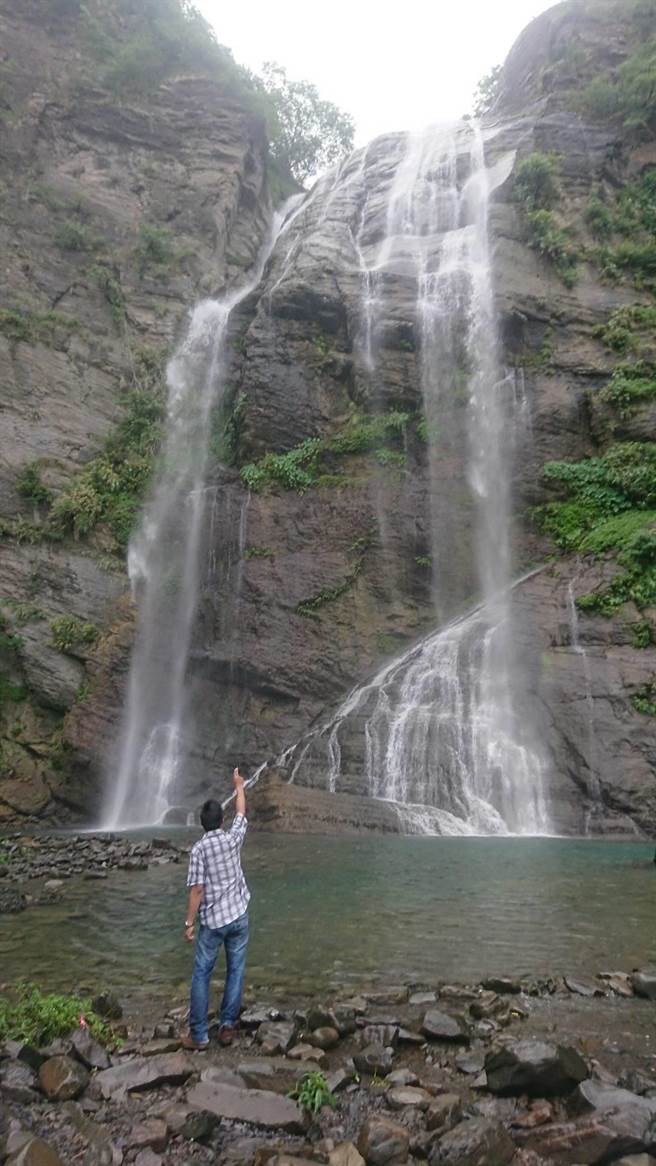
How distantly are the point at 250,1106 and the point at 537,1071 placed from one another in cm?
135

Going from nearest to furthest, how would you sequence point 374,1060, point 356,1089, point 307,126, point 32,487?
point 356,1089
point 374,1060
point 32,487
point 307,126

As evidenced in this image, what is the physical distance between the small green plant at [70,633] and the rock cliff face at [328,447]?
0.32 meters

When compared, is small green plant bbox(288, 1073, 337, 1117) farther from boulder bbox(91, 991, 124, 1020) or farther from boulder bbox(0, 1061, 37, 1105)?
boulder bbox(91, 991, 124, 1020)

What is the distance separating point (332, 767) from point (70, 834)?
5.68 meters

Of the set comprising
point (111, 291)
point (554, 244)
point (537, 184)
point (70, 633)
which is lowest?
point (70, 633)

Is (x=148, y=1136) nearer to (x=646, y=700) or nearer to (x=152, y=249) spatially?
(x=646, y=700)

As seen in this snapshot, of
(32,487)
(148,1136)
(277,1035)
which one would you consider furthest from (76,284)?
(148,1136)

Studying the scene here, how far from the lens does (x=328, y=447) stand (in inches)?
932

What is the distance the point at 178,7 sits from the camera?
38062mm

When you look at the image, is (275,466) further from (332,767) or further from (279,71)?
(279,71)

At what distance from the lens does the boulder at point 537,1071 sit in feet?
11.2

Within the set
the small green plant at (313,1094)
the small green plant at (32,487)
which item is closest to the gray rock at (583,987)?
the small green plant at (313,1094)

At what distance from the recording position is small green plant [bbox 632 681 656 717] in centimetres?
1517

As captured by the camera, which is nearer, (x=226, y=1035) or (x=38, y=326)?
(x=226, y=1035)
